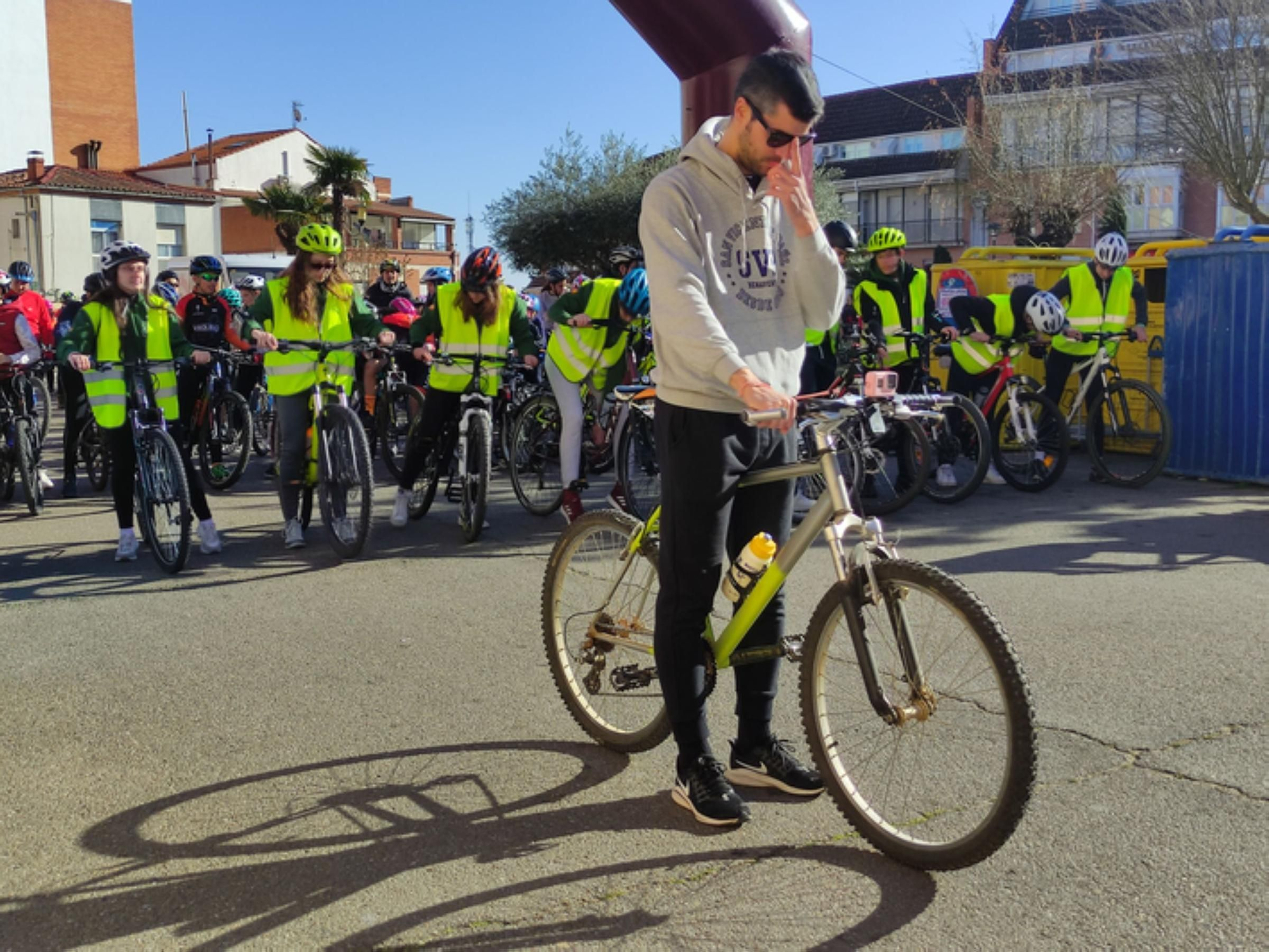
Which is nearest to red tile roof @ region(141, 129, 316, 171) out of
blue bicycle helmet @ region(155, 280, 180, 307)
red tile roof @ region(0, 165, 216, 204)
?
red tile roof @ region(0, 165, 216, 204)

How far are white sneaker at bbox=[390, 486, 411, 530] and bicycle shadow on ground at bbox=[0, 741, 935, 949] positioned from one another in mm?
4551

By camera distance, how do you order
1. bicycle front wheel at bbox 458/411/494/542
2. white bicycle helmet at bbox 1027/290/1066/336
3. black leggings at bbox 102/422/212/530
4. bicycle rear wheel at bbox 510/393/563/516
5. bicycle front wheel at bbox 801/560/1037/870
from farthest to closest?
white bicycle helmet at bbox 1027/290/1066/336
bicycle rear wheel at bbox 510/393/563/516
bicycle front wheel at bbox 458/411/494/542
black leggings at bbox 102/422/212/530
bicycle front wheel at bbox 801/560/1037/870

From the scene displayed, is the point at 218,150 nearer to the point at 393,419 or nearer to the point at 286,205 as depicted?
the point at 286,205

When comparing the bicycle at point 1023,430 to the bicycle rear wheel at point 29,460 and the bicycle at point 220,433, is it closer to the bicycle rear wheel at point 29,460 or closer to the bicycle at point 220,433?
the bicycle at point 220,433

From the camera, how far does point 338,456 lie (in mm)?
7715

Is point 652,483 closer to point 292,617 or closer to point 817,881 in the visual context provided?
point 292,617

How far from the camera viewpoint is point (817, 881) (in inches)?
129

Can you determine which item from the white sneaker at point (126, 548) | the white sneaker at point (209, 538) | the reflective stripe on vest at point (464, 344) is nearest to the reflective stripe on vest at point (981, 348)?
the reflective stripe on vest at point (464, 344)

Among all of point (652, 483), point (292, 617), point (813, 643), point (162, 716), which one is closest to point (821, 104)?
point (813, 643)

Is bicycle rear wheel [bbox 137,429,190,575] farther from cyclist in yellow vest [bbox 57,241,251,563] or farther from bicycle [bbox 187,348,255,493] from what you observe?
bicycle [bbox 187,348,255,493]

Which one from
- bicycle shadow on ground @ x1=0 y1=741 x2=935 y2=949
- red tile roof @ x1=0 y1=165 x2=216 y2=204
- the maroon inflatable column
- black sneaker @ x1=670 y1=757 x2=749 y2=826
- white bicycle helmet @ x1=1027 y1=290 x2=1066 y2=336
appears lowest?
bicycle shadow on ground @ x1=0 y1=741 x2=935 y2=949

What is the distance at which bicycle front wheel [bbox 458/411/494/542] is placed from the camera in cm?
795

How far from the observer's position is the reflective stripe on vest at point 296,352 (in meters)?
7.81

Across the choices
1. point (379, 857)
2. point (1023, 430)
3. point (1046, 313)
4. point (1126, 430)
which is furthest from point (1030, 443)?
point (379, 857)
